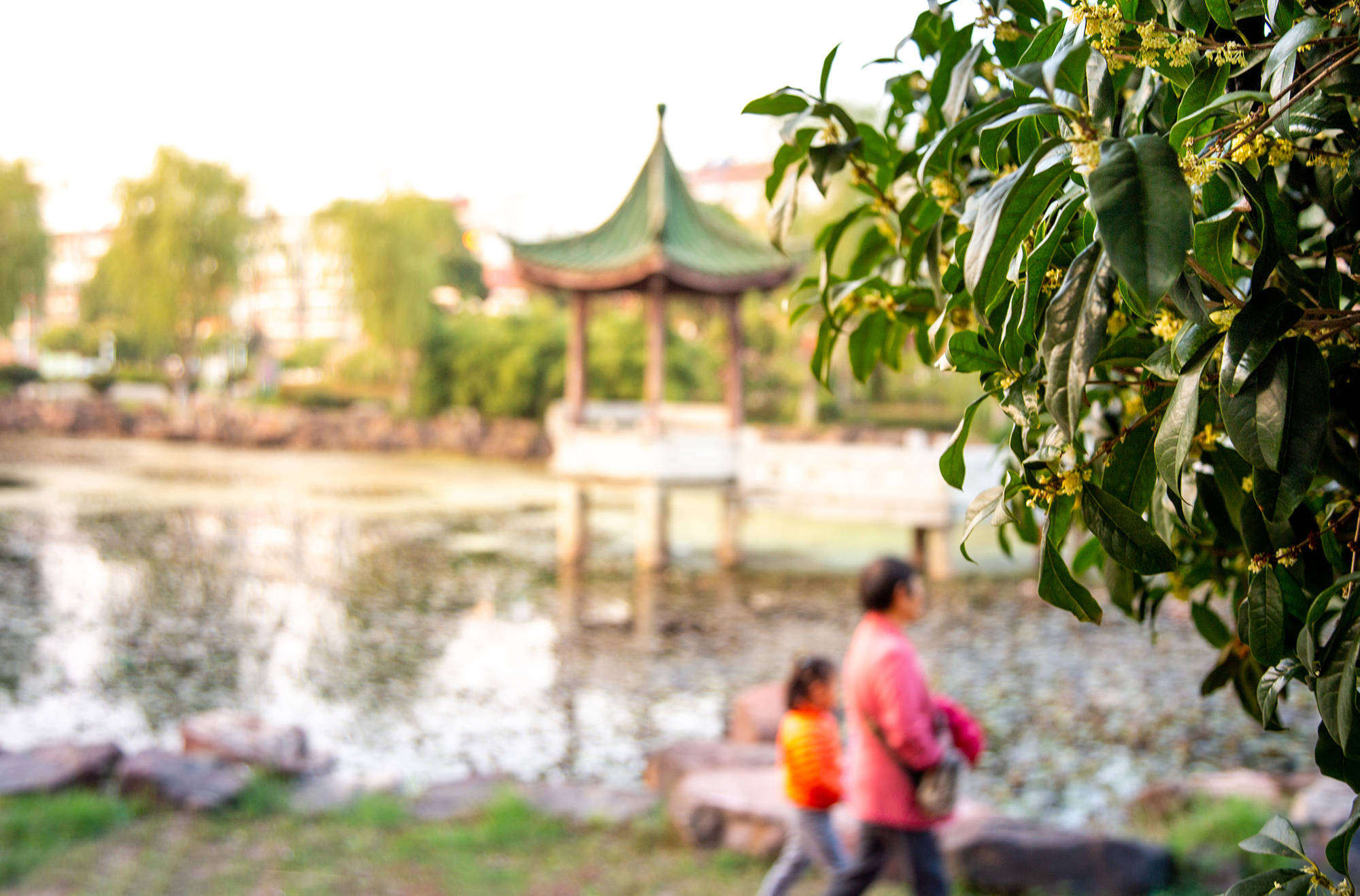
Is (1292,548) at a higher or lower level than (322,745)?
higher

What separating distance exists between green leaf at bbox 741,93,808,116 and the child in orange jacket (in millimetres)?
1748

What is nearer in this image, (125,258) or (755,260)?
(755,260)

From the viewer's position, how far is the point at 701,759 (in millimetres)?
4141

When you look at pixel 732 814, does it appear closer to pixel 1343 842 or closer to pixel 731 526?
pixel 1343 842

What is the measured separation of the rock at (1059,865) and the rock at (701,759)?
112cm

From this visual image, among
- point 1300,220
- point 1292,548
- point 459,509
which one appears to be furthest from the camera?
point 459,509

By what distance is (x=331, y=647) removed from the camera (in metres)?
7.31

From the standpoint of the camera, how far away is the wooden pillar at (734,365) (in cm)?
1184

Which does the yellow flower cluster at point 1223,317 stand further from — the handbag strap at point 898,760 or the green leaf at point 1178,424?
the handbag strap at point 898,760

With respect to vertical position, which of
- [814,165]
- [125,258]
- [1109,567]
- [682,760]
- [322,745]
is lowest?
[322,745]

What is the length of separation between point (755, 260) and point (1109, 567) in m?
10.6

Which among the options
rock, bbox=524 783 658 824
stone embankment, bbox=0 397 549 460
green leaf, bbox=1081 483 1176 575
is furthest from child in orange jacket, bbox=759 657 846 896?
stone embankment, bbox=0 397 549 460

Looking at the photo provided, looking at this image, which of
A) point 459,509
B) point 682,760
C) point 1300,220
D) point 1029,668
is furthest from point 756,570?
point 1300,220

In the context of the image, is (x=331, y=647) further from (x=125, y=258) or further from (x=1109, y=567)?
(x=125, y=258)
